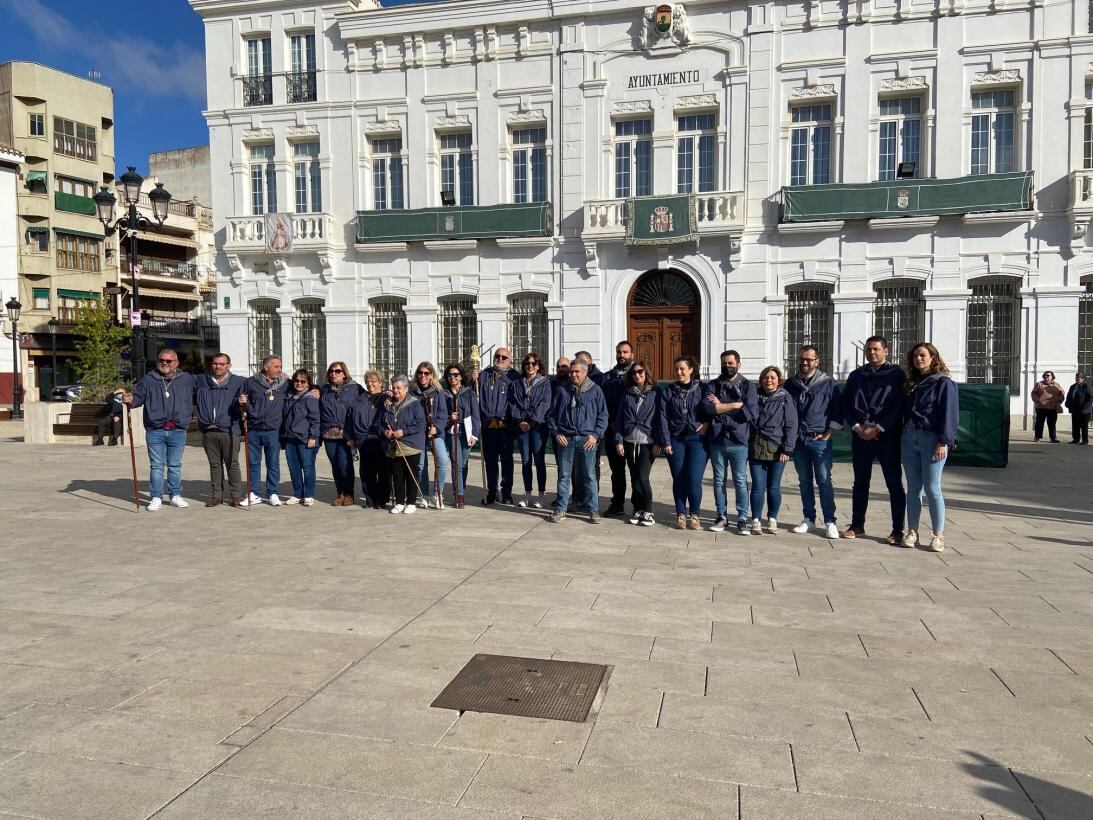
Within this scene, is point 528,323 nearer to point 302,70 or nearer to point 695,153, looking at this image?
point 695,153

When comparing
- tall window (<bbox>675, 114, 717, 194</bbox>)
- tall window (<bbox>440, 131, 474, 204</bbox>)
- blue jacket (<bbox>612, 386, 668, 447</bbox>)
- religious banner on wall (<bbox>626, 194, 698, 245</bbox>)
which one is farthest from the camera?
tall window (<bbox>440, 131, 474, 204</bbox>)

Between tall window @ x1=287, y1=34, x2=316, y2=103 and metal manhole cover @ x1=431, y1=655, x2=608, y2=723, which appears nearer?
metal manhole cover @ x1=431, y1=655, x2=608, y2=723

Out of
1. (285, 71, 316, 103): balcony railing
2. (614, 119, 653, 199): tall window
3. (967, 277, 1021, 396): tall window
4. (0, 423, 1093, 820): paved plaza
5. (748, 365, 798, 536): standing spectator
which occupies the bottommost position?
(0, 423, 1093, 820): paved plaza

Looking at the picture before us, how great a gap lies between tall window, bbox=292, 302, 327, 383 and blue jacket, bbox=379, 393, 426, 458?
14320 millimetres

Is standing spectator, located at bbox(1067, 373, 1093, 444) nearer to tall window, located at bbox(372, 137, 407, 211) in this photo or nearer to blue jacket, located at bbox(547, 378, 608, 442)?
blue jacket, located at bbox(547, 378, 608, 442)

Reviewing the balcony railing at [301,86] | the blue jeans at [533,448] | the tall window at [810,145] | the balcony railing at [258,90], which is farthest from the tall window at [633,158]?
the blue jeans at [533,448]

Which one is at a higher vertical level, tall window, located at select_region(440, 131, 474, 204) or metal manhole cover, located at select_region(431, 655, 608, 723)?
tall window, located at select_region(440, 131, 474, 204)

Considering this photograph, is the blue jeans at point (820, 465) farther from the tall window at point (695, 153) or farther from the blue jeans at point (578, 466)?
the tall window at point (695, 153)

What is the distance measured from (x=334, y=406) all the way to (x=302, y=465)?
838 millimetres

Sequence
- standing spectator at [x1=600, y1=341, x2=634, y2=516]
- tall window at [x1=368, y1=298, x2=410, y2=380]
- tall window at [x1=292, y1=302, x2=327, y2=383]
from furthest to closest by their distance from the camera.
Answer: tall window at [x1=292, y1=302, x2=327, y2=383] → tall window at [x1=368, y1=298, x2=410, y2=380] → standing spectator at [x1=600, y1=341, x2=634, y2=516]

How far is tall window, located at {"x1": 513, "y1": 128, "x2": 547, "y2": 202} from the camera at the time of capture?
2108 centimetres

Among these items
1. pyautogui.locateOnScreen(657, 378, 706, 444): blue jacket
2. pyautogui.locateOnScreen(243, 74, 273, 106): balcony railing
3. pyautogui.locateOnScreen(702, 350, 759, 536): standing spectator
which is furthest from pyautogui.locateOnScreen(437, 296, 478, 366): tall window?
pyautogui.locateOnScreen(702, 350, 759, 536): standing spectator

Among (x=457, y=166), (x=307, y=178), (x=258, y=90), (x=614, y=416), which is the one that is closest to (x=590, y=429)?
(x=614, y=416)

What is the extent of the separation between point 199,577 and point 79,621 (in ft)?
3.82
